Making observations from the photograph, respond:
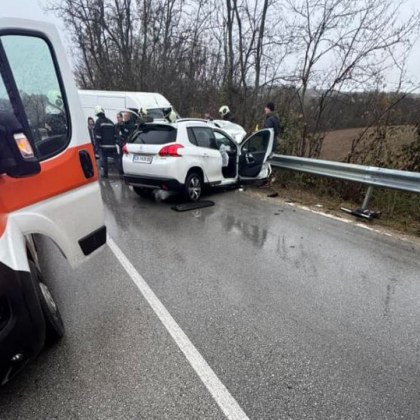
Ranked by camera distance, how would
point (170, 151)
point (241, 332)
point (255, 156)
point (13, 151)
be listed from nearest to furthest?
1. point (13, 151)
2. point (241, 332)
3. point (170, 151)
4. point (255, 156)

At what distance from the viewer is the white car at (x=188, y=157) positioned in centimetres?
668

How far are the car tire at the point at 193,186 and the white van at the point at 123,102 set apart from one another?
636 centimetres

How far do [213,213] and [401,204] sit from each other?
377 centimetres

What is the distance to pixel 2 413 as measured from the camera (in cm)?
207

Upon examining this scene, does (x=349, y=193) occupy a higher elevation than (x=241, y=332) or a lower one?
lower

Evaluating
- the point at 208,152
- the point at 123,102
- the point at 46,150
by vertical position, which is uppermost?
the point at 46,150

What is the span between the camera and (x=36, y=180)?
2395 mm

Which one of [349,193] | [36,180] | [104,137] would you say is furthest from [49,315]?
[104,137]

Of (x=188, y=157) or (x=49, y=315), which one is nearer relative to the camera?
(x=49, y=315)

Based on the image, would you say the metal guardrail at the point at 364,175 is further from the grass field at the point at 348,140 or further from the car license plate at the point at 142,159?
the car license plate at the point at 142,159

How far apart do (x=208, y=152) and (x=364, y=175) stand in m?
3.27

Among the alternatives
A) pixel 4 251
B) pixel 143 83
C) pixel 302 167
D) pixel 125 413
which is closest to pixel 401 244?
pixel 302 167

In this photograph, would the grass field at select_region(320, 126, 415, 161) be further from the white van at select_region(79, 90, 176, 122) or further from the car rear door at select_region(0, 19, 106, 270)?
the white van at select_region(79, 90, 176, 122)

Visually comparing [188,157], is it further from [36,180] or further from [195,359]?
[195,359]
